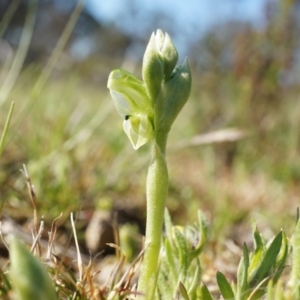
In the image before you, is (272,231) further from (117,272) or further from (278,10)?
(278,10)

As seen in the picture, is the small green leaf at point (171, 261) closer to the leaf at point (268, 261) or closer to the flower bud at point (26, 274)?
the leaf at point (268, 261)

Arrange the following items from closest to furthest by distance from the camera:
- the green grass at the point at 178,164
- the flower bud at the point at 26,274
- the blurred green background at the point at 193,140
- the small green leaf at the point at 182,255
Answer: the flower bud at the point at 26,274
the small green leaf at the point at 182,255
the green grass at the point at 178,164
the blurred green background at the point at 193,140

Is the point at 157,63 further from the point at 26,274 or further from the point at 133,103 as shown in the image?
the point at 26,274

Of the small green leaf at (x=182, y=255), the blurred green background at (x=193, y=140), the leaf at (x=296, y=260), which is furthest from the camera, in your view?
the blurred green background at (x=193, y=140)

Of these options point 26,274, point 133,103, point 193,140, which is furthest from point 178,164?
point 26,274

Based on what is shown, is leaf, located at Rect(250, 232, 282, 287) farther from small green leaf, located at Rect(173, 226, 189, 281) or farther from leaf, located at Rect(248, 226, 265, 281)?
small green leaf, located at Rect(173, 226, 189, 281)

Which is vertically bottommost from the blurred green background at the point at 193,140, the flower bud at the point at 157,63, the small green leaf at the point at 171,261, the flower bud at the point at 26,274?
the blurred green background at the point at 193,140

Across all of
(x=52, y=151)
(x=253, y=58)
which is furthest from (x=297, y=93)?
(x=52, y=151)

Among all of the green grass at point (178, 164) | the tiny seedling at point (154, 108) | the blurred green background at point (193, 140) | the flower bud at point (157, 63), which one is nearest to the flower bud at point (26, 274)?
the green grass at point (178, 164)
